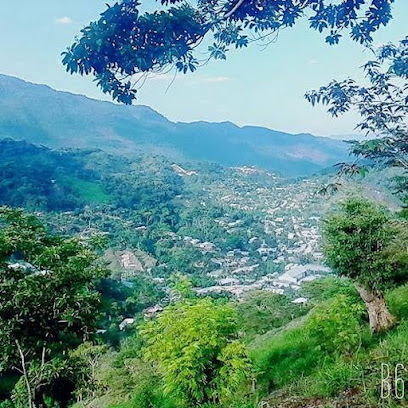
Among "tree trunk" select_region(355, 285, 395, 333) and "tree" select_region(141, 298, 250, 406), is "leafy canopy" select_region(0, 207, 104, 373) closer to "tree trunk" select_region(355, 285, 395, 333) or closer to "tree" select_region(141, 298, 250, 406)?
"tree" select_region(141, 298, 250, 406)

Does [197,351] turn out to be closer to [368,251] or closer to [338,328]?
[338,328]

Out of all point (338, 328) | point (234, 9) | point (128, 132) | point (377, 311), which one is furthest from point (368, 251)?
point (128, 132)

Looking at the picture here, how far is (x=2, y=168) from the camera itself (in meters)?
38.0

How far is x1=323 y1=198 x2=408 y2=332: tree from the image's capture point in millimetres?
3398

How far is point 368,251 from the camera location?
11.4 feet

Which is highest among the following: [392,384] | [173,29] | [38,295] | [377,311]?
[173,29]

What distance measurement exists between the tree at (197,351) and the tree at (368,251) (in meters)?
1.32

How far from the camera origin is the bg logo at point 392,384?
3.95ft

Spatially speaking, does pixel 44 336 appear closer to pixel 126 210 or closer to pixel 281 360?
pixel 281 360

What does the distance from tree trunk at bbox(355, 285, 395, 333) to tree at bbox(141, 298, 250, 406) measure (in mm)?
1439

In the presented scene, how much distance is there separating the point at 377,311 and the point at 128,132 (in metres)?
44.0

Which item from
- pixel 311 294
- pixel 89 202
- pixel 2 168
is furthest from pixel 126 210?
pixel 311 294

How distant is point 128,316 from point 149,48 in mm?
17824

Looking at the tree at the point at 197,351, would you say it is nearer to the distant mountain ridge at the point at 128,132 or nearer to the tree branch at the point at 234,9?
the tree branch at the point at 234,9
